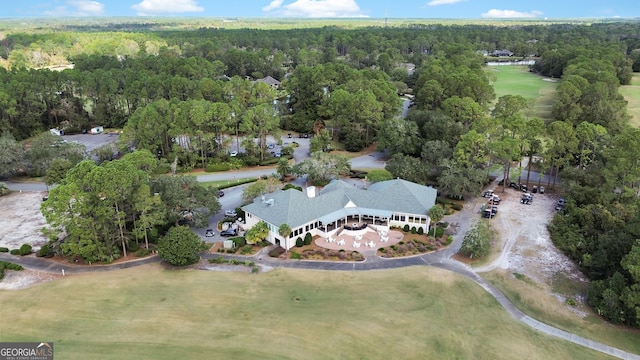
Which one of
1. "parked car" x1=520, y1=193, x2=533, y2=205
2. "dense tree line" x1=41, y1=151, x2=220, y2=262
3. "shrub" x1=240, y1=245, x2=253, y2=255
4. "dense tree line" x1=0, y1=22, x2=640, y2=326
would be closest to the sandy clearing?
"parked car" x1=520, y1=193, x2=533, y2=205

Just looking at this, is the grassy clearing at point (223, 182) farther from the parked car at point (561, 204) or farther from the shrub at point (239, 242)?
the parked car at point (561, 204)

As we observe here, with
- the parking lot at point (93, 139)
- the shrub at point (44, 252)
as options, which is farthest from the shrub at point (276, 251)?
the parking lot at point (93, 139)

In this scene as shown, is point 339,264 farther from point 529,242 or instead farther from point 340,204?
point 529,242

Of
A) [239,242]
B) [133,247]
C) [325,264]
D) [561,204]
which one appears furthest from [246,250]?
[561,204]

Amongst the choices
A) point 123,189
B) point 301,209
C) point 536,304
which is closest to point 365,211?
point 301,209

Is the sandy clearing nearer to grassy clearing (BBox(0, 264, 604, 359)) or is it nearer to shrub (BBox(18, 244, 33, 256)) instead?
grassy clearing (BBox(0, 264, 604, 359))

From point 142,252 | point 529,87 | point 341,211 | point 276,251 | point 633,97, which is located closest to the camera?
point 142,252

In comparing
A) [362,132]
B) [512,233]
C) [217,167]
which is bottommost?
[512,233]

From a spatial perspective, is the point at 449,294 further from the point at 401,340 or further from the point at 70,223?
the point at 70,223
